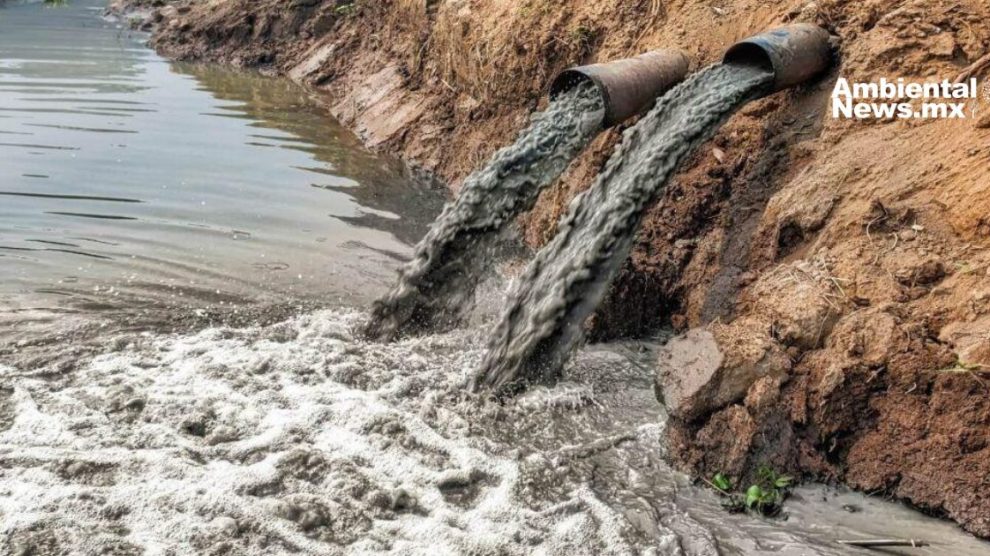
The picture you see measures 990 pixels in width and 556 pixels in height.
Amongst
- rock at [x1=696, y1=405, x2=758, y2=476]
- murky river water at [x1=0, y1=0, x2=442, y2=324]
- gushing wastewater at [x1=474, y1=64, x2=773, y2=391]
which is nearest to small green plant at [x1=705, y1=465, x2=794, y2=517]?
rock at [x1=696, y1=405, x2=758, y2=476]

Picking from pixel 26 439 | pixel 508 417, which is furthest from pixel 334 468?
pixel 26 439

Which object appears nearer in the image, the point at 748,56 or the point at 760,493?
the point at 760,493

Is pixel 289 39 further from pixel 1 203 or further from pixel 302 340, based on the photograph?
pixel 302 340

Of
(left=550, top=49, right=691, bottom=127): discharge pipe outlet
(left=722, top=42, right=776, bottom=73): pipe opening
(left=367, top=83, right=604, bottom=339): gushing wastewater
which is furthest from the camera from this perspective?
(left=550, top=49, right=691, bottom=127): discharge pipe outlet

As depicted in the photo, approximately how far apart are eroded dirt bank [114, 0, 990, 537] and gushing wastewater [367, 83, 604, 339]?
0.82m

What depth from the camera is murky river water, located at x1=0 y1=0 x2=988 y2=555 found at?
356 cm

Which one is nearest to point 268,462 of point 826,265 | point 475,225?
point 475,225

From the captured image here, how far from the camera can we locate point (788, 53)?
5195mm

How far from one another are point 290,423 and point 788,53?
3.57 metres

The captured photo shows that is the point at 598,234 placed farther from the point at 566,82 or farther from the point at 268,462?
the point at 268,462

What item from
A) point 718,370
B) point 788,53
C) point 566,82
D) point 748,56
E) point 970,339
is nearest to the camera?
point 970,339

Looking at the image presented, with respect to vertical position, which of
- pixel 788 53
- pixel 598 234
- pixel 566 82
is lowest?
pixel 598 234

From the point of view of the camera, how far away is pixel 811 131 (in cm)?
541

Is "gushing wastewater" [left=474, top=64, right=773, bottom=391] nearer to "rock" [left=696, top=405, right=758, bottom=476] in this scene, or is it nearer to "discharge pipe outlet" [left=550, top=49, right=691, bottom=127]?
"discharge pipe outlet" [left=550, top=49, right=691, bottom=127]
